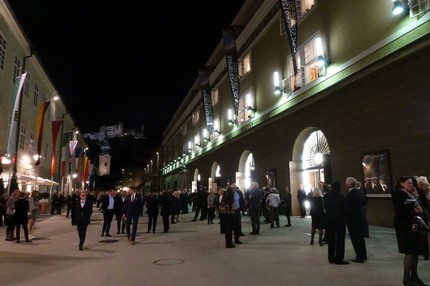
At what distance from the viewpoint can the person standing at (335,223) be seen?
805 centimetres

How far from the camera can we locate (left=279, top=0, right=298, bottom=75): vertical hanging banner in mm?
18891

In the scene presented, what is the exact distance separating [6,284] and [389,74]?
13.4 meters

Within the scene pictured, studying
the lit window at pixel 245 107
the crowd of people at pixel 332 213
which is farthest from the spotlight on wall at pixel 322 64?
the lit window at pixel 245 107

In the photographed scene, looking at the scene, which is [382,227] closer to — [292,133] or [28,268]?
[292,133]

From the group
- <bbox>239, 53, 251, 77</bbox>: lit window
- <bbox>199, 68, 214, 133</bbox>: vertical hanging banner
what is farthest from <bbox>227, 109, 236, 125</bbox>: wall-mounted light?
<bbox>199, 68, 214, 133</bbox>: vertical hanging banner

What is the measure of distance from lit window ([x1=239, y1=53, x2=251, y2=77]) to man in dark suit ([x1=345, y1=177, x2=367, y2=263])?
67.2ft

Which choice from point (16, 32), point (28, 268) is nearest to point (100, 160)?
point (16, 32)

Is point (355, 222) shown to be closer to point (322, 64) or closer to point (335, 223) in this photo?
point (335, 223)

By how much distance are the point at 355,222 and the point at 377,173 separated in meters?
5.94

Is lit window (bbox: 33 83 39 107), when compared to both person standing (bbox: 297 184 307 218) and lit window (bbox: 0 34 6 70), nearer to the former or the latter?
lit window (bbox: 0 34 6 70)

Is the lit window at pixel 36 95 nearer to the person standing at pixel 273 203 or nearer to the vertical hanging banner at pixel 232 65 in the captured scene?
the vertical hanging banner at pixel 232 65

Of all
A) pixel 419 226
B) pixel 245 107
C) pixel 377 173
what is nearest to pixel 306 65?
pixel 377 173

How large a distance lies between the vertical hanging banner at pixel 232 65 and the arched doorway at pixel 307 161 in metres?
8.73

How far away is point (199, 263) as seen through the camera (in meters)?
8.57
